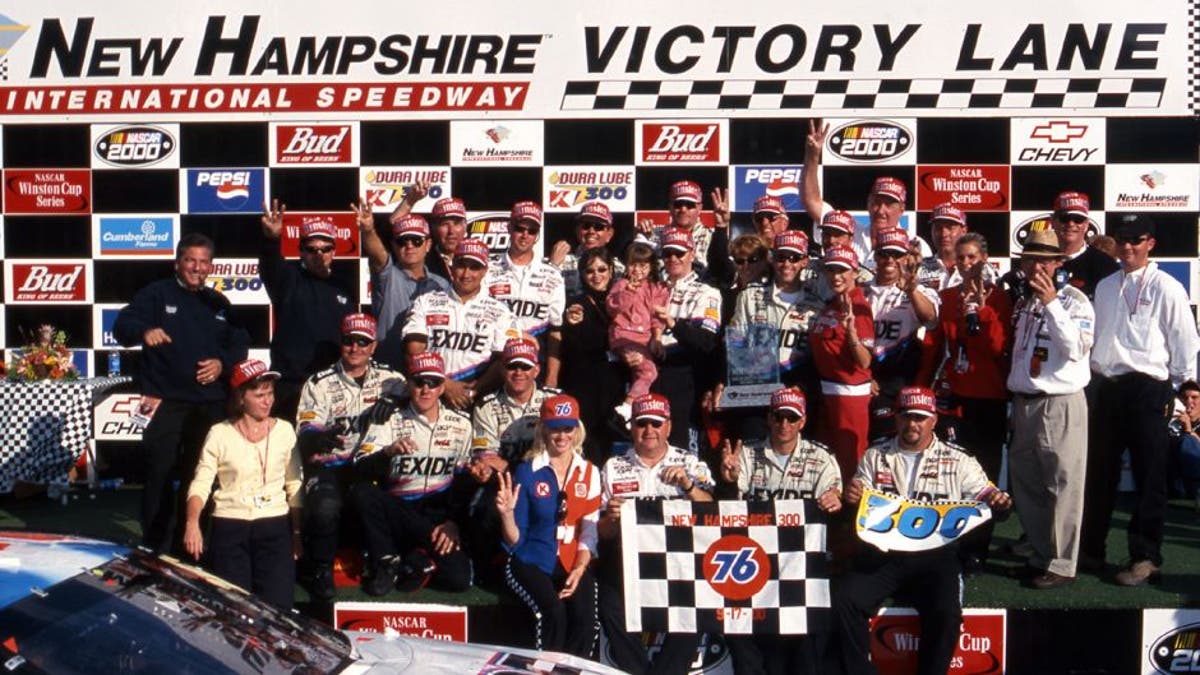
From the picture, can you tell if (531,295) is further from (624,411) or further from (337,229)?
(337,229)

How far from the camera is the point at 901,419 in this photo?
6.41m

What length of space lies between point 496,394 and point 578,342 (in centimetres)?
52

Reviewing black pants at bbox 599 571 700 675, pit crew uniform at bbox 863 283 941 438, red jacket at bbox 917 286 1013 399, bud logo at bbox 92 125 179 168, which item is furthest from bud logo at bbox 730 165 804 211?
bud logo at bbox 92 125 179 168

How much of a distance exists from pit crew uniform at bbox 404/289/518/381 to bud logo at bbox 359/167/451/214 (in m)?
1.57

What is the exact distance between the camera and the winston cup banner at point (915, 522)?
6.21m

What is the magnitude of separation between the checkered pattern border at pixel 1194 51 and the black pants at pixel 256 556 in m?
5.76

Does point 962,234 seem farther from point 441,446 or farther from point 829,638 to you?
point 441,446

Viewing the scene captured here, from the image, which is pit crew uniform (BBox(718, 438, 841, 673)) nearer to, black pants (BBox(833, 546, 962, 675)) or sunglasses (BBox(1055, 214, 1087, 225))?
black pants (BBox(833, 546, 962, 675))

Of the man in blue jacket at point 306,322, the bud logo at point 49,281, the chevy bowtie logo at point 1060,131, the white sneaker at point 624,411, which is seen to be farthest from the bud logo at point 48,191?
the chevy bowtie logo at point 1060,131

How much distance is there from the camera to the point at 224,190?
884 centimetres

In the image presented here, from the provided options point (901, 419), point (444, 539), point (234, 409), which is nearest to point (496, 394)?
point (444, 539)

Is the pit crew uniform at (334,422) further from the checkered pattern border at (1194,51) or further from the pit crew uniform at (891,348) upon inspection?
the checkered pattern border at (1194,51)

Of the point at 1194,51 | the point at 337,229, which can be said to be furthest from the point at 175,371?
the point at 1194,51

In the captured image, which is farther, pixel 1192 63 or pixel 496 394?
pixel 1192 63
